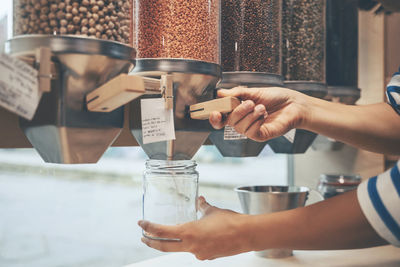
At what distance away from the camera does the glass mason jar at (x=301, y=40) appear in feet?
3.69

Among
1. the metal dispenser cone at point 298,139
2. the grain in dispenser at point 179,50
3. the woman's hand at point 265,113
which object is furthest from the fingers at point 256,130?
the metal dispenser cone at point 298,139

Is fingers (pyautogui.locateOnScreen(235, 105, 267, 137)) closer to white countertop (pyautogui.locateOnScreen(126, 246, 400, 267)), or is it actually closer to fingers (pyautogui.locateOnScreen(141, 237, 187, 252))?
fingers (pyautogui.locateOnScreen(141, 237, 187, 252))

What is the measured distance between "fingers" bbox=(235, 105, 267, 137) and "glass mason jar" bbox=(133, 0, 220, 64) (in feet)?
0.44

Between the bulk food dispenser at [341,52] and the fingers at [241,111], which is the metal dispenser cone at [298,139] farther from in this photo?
the fingers at [241,111]

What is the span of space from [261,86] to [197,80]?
231 mm

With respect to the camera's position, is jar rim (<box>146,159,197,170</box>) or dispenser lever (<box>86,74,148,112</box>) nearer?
dispenser lever (<box>86,74,148,112</box>)

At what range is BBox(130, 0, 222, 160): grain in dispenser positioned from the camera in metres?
0.77

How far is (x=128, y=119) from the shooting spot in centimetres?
95

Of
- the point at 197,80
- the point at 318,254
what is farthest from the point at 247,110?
Answer: the point at 318,254

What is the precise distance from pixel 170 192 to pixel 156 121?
0.49 ft

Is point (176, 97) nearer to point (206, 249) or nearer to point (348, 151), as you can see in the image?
point (206, 249)

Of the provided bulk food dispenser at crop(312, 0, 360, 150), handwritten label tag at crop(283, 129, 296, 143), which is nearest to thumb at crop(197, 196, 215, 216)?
handwritten label tag at crop(283, 129, 296, 143)

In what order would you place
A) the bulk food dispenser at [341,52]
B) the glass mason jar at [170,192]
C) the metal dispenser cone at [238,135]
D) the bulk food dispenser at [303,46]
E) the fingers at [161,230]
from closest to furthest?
the fingers at [161,230] < the glass mason jar at [170,192] < the metal dispenser cone at [238,135] < the bulk food dispenser at [303,46] < the bulk food dispenser at [341,52]

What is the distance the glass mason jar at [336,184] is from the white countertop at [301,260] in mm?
259
